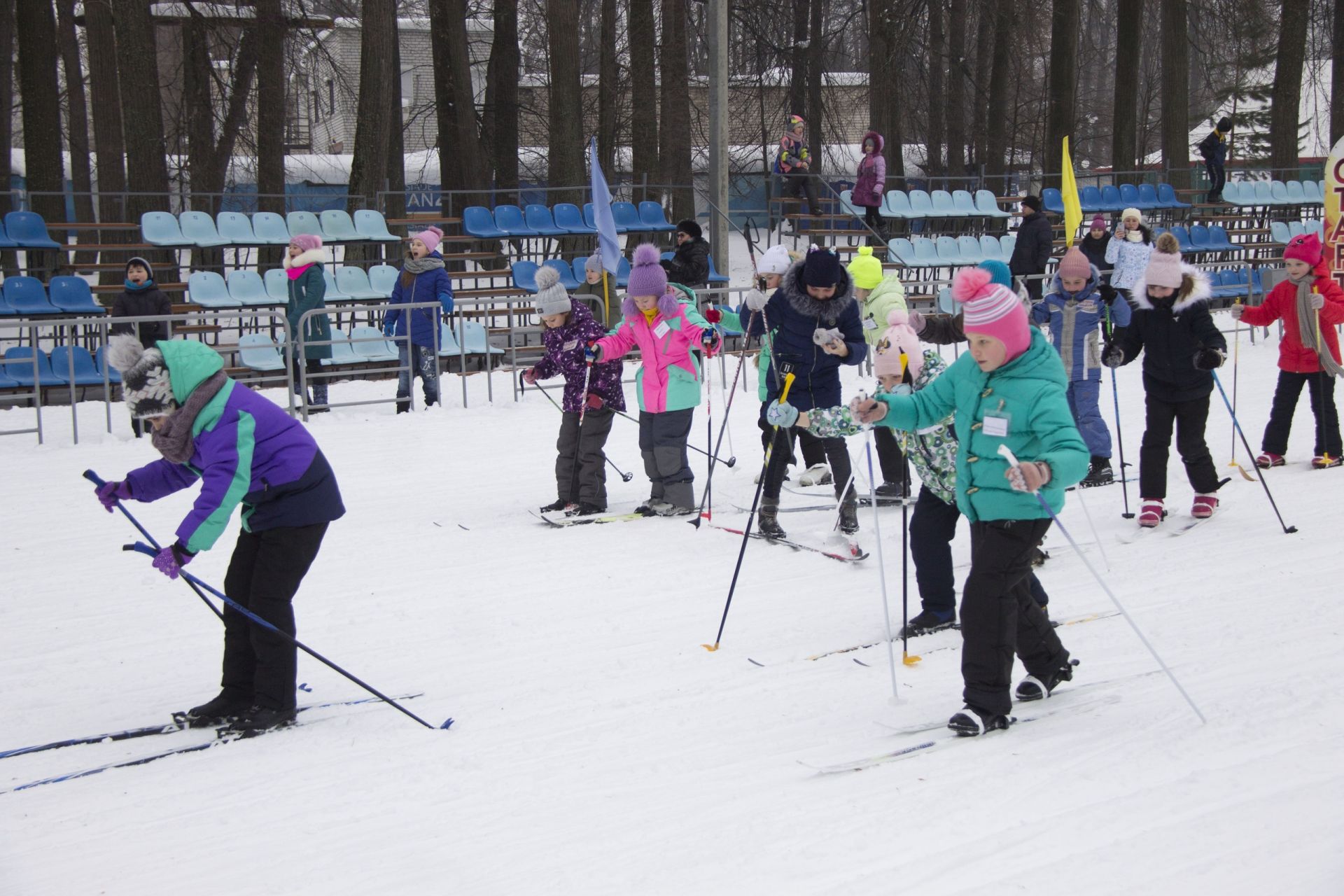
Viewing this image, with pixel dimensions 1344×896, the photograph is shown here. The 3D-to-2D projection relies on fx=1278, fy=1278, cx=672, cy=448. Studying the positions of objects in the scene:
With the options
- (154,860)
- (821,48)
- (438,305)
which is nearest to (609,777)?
(154,860)

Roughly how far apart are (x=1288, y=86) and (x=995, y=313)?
85.8 feet

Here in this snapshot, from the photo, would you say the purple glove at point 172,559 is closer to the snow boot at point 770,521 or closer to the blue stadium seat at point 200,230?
the snow boot at point 770,521

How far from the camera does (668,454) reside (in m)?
8.34

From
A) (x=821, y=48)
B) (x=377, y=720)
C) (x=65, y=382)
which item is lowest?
(x=377, y=720)

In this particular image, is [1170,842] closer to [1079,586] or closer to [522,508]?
→ [1079,586]

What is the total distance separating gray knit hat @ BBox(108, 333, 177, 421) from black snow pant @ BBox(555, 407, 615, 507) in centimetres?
396

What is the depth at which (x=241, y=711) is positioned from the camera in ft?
16.4

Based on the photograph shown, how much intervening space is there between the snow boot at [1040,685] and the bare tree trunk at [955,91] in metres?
23.0

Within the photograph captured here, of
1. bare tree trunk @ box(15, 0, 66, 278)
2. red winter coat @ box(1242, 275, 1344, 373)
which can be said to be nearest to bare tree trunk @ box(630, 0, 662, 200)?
bare tree trunk @ box(15, 0, 66, 278)

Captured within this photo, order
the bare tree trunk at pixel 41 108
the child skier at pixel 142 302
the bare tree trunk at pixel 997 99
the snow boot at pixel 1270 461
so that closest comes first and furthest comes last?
the snow boot at pixel 1270 461, the child skier at pixel 142 302, the bare tree trunk at pixel 41 108, the bare tree trunk at pixel 997 99

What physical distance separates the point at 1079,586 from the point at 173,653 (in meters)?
4.48

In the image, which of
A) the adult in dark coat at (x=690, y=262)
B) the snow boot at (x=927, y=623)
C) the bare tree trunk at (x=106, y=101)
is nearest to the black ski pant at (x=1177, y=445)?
the snow boot at (x=927, y=623)

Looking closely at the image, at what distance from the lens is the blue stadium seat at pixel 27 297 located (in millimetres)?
13875

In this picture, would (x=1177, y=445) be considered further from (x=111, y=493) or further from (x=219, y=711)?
(x=111, y=493)
